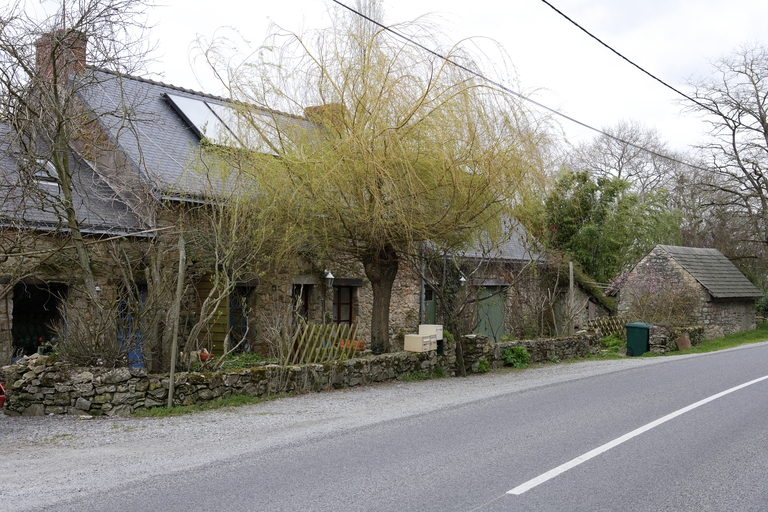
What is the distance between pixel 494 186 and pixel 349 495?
7.53 m

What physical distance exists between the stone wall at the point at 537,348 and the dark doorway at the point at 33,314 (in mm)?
8031

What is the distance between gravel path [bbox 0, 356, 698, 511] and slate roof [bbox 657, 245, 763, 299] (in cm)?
1656

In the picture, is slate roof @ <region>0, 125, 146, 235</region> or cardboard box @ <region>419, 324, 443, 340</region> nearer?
slate roof @ <region>0, 125, 146, 235</region>

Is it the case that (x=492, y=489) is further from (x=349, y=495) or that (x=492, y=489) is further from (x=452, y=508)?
(x=349, y=495)

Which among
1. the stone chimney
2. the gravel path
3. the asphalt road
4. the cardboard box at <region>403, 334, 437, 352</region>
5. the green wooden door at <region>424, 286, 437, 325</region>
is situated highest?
the stone chimney

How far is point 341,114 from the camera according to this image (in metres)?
11.7

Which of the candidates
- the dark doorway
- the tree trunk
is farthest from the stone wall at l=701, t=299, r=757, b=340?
the dark doorway

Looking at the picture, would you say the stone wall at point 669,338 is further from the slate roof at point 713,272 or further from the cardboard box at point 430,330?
the cardboard box at point 430,330

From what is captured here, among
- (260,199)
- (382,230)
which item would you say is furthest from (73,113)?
(382,230)

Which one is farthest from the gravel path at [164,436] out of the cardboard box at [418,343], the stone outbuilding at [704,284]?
the stone outbuilding at [704,284]

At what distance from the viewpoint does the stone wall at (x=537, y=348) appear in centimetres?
1460

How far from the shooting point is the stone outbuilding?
83.1 feet

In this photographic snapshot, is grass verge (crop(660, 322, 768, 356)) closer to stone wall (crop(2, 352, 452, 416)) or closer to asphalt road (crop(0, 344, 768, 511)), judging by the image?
asphalt road (crop(0, 344, 768, 511))

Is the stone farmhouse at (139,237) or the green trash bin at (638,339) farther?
the green trash bin at (638,339)
